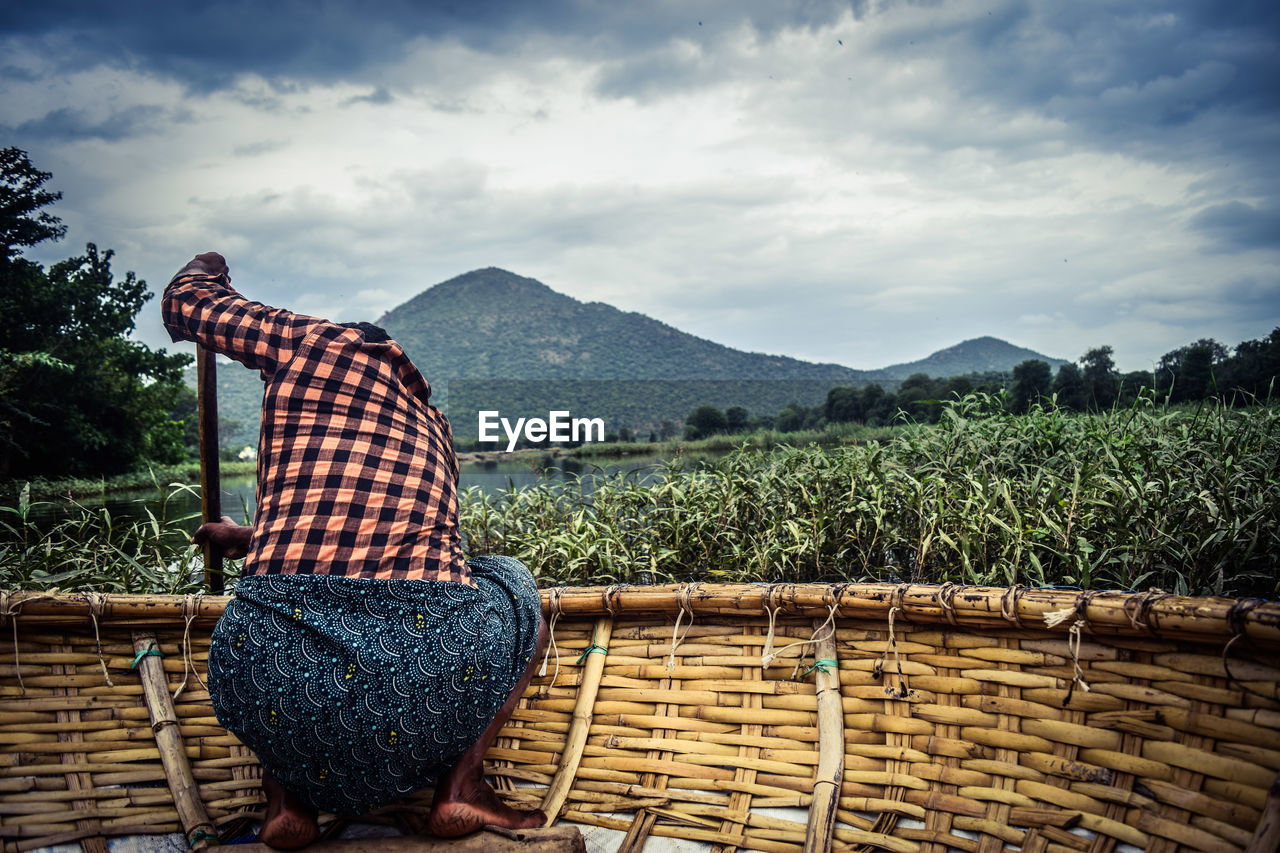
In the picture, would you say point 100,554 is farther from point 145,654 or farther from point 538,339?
point 538,339

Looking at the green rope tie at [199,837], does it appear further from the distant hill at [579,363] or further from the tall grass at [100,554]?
the distant hill at [579,363]

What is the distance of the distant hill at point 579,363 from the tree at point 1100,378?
0.66 ft

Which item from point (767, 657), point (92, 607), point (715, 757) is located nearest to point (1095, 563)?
point (767, 657)

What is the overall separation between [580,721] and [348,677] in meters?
0.85

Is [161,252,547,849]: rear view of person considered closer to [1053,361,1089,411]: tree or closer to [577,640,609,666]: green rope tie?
[577,640,609,666]: green rope tie

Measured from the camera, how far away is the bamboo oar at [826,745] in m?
1.54

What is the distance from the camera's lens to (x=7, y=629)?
6.07ft

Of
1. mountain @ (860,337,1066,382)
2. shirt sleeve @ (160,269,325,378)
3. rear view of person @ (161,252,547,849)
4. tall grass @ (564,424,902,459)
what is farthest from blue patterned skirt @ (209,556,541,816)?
mountain @ (860,337,1066,382)

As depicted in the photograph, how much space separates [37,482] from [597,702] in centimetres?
Answer: 346

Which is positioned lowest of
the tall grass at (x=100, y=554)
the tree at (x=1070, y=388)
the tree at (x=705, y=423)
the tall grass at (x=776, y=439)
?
the tall grass at (x=100, y=554)

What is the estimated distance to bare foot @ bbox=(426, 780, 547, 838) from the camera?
4.50 feet

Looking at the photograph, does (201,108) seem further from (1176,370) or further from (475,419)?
(1176,370)

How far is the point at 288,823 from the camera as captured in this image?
4.41ft

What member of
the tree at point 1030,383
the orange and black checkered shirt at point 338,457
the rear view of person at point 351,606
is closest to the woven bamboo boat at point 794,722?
the rear view of person at point 351,606
